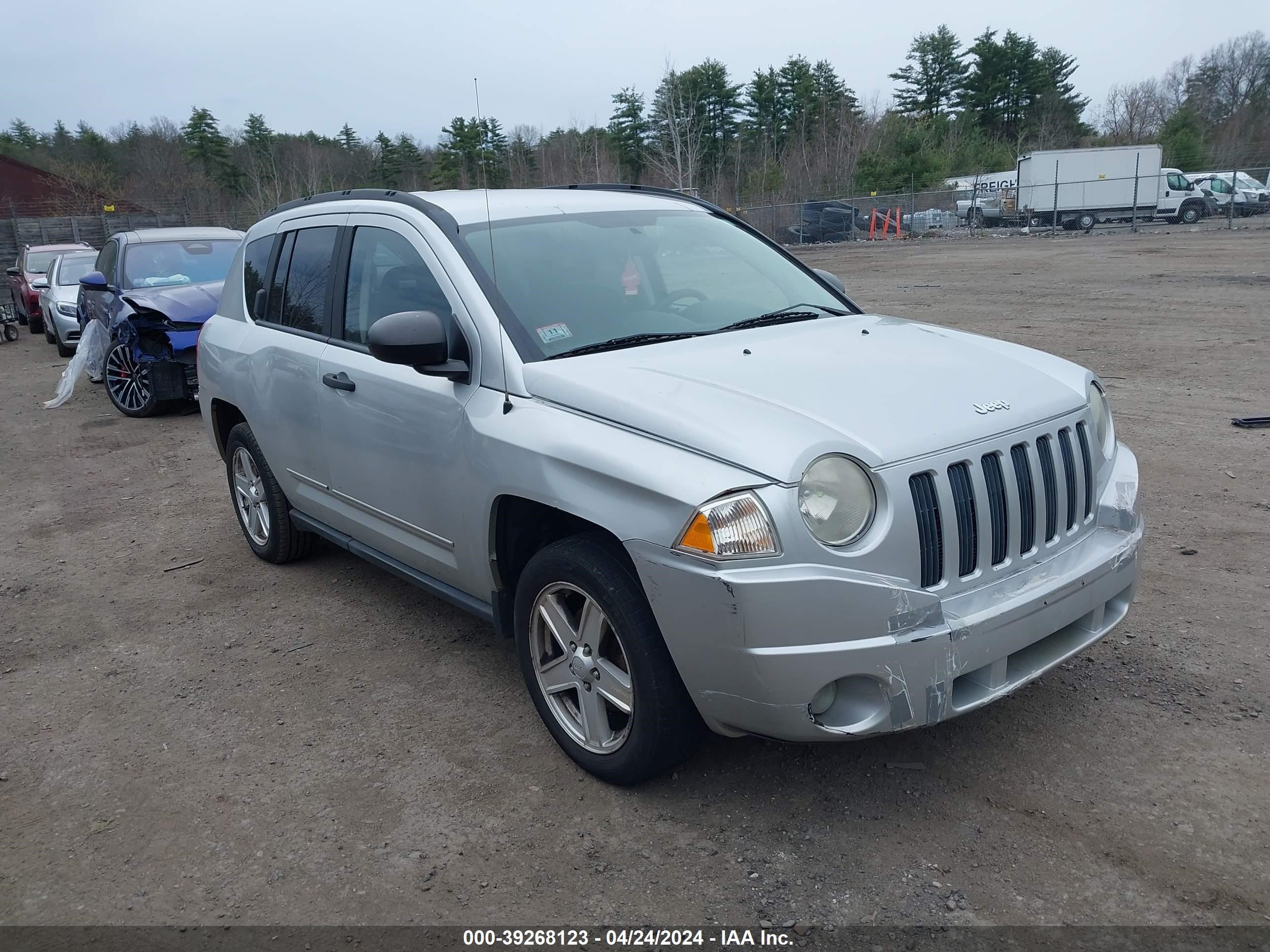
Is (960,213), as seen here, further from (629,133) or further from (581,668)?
(581,668)

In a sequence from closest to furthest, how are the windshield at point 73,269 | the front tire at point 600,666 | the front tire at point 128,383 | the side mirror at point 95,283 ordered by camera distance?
1. the front tire at point 600,666
2. the front tire at point 128,383
3. the side mirror at point 95,283
4. the windshield at point 73,269

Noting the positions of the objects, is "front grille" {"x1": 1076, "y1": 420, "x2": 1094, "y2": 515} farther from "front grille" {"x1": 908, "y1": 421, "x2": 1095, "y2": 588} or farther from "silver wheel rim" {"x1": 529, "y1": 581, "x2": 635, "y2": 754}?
"silver wheel rim" {"x1": 529, "y1": 581, "x2": 635, "y2": 754}

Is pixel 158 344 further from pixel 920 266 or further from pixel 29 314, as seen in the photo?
pixel 920 266

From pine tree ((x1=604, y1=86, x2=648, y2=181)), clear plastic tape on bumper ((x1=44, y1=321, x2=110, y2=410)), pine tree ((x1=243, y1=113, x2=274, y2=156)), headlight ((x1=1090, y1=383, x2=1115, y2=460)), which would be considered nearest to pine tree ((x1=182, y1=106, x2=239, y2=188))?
pine tree ((x1=243, y1=113, x2=274, y2=156))

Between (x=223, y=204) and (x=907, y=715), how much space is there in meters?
56.9

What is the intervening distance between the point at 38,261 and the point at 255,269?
18192 millimetres

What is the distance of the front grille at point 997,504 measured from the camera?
9.73 ft

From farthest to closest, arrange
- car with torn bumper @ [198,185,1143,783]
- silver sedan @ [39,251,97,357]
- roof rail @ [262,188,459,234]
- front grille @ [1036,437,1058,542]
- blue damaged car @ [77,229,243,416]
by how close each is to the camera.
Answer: silver sedan @ [39,251,97,357], blue damaged car @ [77,229,243,416], roof rail @ [262,188,459,234], front grille @ [1036,437,1058,542], car with torn bumper @ [198,185,1143,783]

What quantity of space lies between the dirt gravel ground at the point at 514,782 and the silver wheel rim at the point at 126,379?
5368 mm

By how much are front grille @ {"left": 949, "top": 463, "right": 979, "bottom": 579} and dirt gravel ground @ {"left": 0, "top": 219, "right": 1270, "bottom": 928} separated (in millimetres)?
432

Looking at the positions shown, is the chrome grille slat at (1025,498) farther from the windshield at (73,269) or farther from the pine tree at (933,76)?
the pine tree at (933,76)

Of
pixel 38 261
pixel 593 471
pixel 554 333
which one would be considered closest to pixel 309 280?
pixel 554 333

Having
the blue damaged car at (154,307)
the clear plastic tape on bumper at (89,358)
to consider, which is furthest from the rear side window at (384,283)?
the clear plastic tape on bumper at (89,358)

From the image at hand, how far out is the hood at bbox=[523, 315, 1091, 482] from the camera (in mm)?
2828
